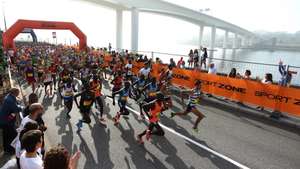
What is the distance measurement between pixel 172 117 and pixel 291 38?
14710cm

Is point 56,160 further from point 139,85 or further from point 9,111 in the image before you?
point 139,85

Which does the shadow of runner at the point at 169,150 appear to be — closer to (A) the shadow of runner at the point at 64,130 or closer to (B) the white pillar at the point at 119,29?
(A) the shadow of runner at the point at 64,130

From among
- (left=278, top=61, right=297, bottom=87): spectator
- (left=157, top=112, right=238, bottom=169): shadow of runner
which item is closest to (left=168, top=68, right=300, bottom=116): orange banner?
(left=278, top=61, right=297, bottom=87): spectator

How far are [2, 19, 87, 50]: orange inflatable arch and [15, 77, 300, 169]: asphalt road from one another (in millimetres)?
20980

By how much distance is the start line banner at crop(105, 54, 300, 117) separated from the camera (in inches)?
376

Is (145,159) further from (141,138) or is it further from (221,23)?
(221,23)

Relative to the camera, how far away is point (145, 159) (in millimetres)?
6305

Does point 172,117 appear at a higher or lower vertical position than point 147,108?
lower

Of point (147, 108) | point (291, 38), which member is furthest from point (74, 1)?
point (291, 38)

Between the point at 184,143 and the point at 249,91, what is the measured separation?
5334mm

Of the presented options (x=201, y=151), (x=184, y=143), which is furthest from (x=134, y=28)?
(x=201, y=151)

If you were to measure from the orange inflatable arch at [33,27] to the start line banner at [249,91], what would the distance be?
2063 centimetres

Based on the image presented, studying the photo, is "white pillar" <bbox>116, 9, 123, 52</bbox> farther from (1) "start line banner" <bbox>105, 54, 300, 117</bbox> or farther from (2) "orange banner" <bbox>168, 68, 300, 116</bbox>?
(2) "orange banner" <bbox>168, 68, 300, 116</bbox>

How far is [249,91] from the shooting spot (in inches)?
435
